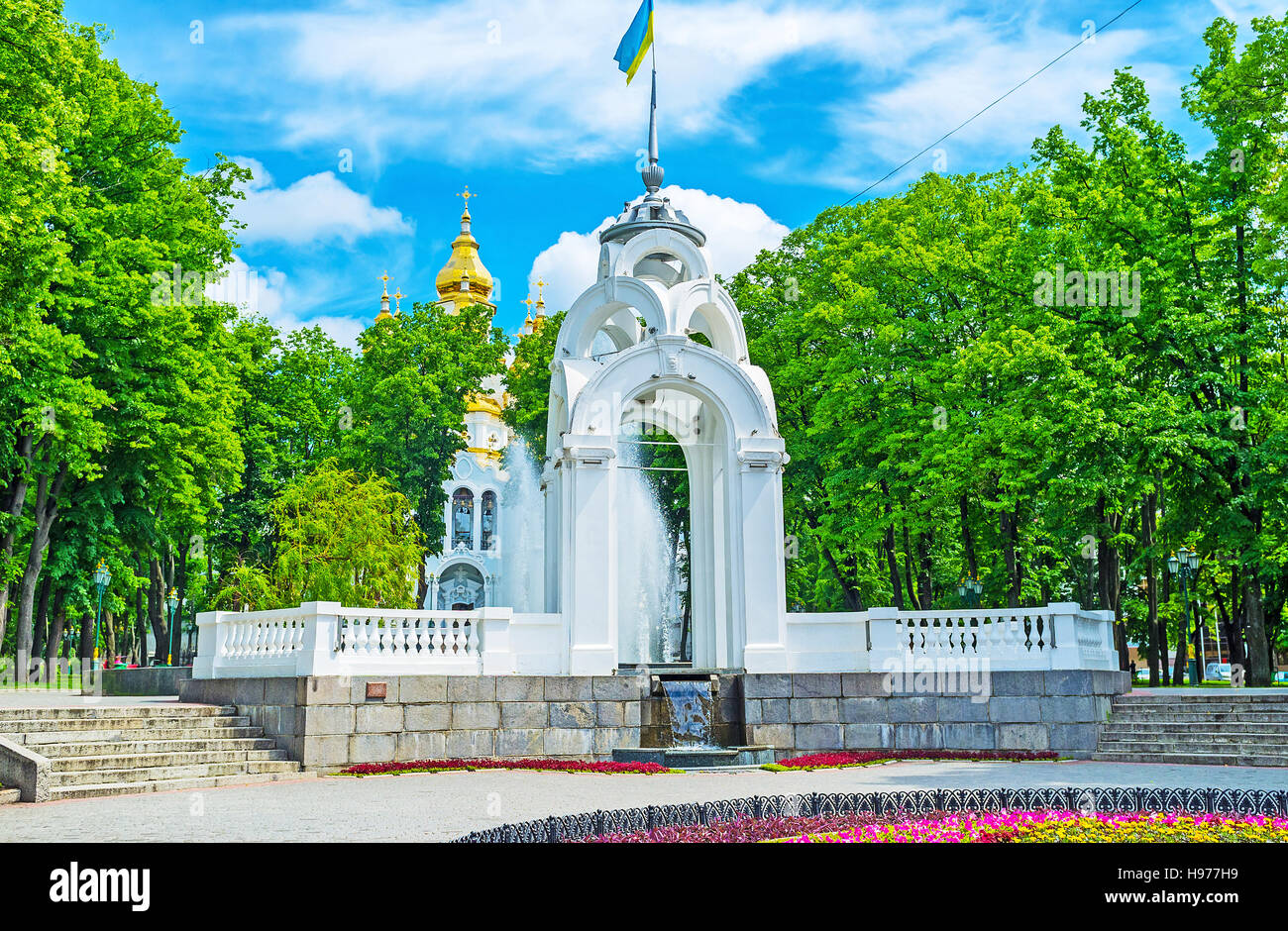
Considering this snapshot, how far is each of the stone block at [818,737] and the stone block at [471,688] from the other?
5.13 metres

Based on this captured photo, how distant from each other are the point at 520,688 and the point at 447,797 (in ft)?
15.9

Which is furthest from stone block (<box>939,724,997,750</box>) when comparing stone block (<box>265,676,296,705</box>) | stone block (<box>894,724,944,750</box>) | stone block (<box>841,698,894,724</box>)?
stone block (<box>265,676,296,705</box>)

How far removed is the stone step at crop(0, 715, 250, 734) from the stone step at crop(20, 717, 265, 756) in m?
0.07

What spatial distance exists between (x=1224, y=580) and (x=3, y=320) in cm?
3942

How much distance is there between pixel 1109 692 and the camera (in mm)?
17812

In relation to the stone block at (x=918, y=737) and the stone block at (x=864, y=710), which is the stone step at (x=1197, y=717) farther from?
the stone block at (x=864, y=710)

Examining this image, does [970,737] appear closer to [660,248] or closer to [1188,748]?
[1188,748]

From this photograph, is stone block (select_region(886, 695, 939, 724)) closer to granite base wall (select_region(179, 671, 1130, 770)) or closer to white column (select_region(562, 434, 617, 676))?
granite base wall (select_region(179, 671, 1130, 770))

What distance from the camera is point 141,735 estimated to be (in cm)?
1495

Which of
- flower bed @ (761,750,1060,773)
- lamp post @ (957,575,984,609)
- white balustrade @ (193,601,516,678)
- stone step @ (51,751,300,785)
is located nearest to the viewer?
stone step @ (51,751,300,785)

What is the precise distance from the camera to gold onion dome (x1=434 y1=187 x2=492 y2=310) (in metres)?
74.6

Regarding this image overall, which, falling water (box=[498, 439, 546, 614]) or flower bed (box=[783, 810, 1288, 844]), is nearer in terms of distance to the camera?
flower bed (box=[783, 810, 1288, 844])

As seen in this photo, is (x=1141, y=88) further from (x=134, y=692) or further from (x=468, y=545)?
(x=468, y=545)

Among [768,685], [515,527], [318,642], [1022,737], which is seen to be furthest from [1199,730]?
[515,527]
